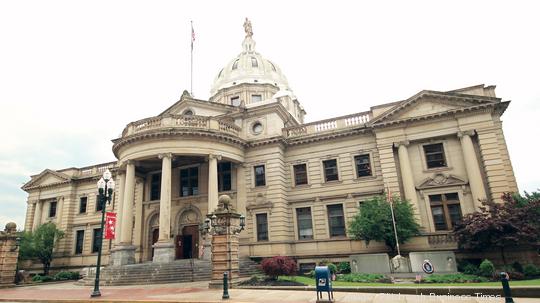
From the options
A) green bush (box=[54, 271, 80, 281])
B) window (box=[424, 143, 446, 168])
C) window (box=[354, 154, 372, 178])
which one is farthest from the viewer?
green bush (box=[54, 271, 80, 281])

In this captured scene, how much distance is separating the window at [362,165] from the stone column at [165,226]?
13989 millimetres

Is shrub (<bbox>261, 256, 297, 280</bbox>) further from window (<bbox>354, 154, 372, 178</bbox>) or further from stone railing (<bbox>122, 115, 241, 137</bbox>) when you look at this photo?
stone railing (<bbox>122, 115, 241, 137</bbox>)

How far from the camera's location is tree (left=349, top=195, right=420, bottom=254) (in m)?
21.3

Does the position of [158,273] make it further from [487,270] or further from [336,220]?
[487,270]

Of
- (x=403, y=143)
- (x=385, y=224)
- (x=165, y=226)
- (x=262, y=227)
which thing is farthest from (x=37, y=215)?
(x=403, y=143)

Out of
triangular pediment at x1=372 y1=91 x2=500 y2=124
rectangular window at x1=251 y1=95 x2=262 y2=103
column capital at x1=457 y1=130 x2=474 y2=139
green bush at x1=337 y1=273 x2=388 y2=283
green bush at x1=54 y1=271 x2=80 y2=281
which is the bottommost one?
green bush at x1=337 y1=273 x2=388 y2=283

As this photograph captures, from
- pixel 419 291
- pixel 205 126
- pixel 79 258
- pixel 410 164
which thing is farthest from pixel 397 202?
pixel 79 258

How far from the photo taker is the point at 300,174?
2864 centimetres

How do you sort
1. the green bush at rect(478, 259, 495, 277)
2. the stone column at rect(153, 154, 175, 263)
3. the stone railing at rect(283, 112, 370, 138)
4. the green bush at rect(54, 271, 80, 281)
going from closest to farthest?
the green bush at rect(478, 259, 495, 277) → the stone column at rect(153, 154, 175, 263) → the stone railing at rect(283, 112, 370, 138) → the green bush at rect(54, 271, 80, 281)

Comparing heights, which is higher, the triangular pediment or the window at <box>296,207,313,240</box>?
the triangular pediment

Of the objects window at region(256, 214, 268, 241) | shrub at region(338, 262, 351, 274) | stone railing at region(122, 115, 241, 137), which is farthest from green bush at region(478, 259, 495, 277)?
stone railing at region(122, 115, 241, 137)

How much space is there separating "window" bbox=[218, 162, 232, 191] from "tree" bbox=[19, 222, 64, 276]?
19037 millimetres

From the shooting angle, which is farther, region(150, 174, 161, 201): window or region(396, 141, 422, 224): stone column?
region(150, 174, 161, 201): window

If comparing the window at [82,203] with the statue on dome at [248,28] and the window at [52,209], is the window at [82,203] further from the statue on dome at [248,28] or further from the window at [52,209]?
the statue on dome at [248,28]
